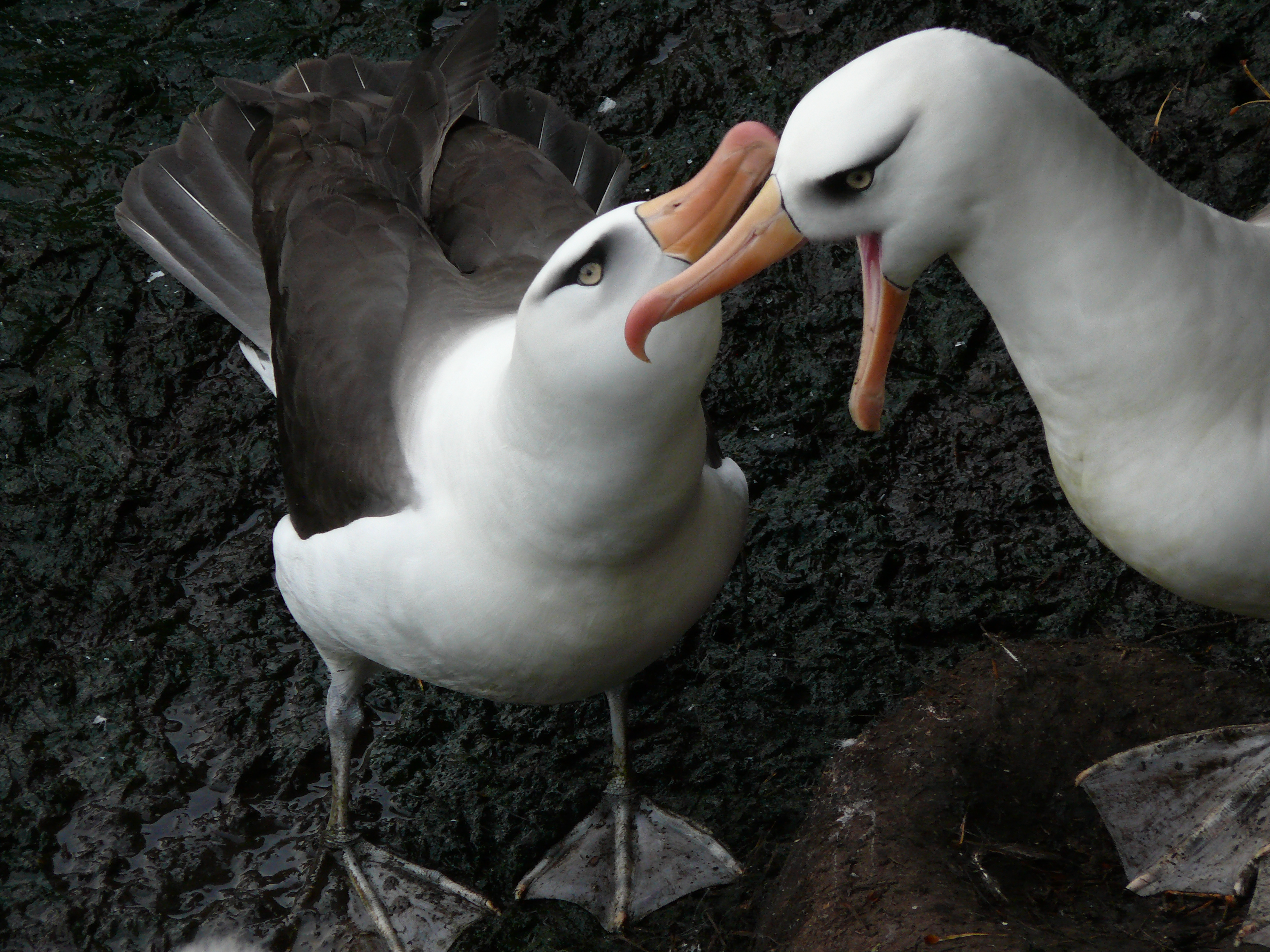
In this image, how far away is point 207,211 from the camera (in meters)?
3.89

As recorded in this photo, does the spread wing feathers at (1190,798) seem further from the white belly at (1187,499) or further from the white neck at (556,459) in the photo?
the white neck at (556,459)

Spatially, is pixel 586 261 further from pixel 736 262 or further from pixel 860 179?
pixel 860 179

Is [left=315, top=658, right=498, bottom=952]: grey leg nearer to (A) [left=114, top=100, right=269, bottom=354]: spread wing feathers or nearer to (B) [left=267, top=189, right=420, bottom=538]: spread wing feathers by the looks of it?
(B) [left=267, top=189, right=420, bottom=538]: spread wing feathers

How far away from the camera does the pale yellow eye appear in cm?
219

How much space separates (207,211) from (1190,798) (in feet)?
10.8

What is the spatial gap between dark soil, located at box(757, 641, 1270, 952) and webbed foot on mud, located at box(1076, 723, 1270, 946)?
75 millimetres

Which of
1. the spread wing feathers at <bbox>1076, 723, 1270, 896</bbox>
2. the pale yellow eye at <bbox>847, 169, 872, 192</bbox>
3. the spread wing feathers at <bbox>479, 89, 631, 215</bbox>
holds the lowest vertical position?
the spread wing feathers at <bbox>1076, 723, 1270, 896</bbox>

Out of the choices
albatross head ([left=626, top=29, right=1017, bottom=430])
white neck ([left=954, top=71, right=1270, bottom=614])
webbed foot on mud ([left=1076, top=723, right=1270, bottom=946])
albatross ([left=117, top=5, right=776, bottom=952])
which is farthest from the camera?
webbed foot on mud ([left=1076, top=723, right=1270, bottom=946])

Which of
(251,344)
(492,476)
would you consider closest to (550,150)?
(251,344)

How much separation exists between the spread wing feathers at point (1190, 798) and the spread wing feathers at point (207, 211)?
2.70 metres

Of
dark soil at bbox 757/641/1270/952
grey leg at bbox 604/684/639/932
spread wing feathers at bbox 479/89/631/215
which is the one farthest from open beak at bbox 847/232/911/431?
spread wing feathers at bbox 479/89/631/215

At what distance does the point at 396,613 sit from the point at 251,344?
138 cm

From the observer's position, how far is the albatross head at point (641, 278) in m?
2.30

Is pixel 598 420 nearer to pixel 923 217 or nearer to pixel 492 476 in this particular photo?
pixel 492 476
